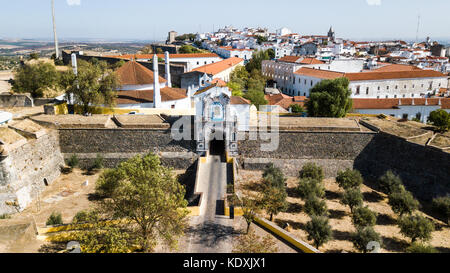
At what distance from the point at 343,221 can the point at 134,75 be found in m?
20.7

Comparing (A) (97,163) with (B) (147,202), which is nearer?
(B) (147,202)

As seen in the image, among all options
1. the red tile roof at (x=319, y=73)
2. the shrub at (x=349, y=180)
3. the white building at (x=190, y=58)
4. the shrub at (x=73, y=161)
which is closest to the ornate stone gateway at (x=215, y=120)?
the shrub at (x=349, y=180)

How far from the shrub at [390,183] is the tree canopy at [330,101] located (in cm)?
819

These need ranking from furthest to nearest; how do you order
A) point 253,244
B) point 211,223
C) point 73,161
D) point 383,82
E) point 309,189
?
1. point 383,82
2. point 73,161
3. point 309,189
4. point 211,223
5. point 253,244

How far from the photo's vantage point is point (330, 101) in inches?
995

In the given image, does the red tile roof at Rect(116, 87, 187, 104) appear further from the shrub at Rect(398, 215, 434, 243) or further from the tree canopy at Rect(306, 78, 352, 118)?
the shrub at Rect(398, 215, 434, 243)

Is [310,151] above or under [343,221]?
above

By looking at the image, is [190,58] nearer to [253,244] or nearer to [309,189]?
[309,189]

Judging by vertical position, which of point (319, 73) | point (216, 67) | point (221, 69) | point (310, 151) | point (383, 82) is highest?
point (216, 67)

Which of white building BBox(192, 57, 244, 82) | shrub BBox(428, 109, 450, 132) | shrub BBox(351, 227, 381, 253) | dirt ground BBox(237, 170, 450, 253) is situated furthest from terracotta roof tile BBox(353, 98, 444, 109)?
shrub BBox(351, 227, 381, 253)

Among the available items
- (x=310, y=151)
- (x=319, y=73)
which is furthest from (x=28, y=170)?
(x=319, y=73)

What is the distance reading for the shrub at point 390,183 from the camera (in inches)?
701

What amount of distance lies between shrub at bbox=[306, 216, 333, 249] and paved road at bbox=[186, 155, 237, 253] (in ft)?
10.2
